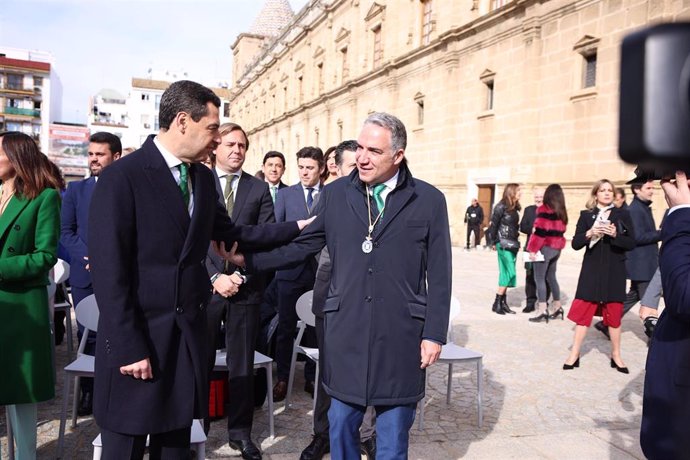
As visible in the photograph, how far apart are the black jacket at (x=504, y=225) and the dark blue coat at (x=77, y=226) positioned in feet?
21.7

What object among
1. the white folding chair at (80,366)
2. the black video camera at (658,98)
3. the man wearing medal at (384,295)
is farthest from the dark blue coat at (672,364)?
the white folding chair at (80,366)

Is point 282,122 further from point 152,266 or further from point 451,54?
point 152,266

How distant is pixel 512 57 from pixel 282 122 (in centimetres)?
2938

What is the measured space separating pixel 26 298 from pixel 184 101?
1.54m

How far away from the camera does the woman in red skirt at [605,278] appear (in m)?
6.27

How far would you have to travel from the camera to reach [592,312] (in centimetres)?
635

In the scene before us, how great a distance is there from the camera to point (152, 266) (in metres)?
2.48

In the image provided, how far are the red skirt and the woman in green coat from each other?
5.16m

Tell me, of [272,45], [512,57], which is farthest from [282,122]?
[512,57]

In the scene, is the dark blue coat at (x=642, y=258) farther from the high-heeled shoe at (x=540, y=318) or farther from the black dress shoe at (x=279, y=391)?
the black dress shoe at (x=279, y=391)

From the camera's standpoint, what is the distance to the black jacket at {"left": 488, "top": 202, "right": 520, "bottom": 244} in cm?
966

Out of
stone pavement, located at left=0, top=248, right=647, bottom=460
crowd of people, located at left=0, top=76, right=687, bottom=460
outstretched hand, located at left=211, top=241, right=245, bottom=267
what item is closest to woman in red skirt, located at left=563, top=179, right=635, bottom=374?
stone pavement, located at left=0, top=248, right=647, bottom=460

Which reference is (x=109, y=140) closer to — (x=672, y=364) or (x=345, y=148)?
(x=345, y=148)

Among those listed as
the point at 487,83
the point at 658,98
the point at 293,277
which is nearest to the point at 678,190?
the point at 658,98
